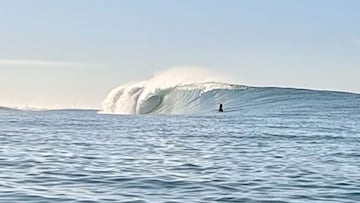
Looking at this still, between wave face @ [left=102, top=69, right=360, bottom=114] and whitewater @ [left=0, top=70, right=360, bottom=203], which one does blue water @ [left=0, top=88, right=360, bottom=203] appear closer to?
whitewater @ [left=0, top=70, right=360, bottom=203]

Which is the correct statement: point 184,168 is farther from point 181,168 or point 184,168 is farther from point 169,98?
point 169,98

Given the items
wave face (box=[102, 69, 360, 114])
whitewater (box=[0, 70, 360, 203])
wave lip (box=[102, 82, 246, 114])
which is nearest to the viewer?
whitewater (box=[0, 70, 360, 203])

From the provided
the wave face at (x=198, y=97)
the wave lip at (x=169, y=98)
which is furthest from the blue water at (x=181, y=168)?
the wave lip at (x=169, y=98)

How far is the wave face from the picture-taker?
70.4 meters

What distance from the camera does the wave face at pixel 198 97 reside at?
231 ft

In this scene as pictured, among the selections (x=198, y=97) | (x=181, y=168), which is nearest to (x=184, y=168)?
(x=181, y=168)

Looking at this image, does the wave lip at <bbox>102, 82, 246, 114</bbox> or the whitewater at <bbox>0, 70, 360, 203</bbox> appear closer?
the whitewater at <bbox>0, 70, 360, 203</bbox>

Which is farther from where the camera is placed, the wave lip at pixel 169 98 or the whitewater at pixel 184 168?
the wave lip at pixel 169 98

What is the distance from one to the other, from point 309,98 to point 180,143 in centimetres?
4852

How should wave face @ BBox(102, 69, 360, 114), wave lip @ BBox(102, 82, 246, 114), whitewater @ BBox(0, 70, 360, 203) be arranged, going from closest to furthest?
whitewater @ BBox(0, 70, 360, 203)
wave face @ BBox(102, 69, 360, 114)
wave lip @ BBox(102, 82, 246, 114)

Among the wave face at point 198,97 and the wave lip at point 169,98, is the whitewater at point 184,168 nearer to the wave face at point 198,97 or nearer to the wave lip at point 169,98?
the wave face at point 198,97

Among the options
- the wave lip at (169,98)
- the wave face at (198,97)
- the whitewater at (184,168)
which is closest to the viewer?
the whitewater at (184,168)

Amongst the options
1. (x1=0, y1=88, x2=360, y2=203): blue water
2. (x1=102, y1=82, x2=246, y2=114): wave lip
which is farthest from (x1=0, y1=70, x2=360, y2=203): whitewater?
(x1=102, y1=82, x2=246, y2=114): wave lip

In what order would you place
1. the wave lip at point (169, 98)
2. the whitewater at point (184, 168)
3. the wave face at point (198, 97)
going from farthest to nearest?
the wave lip at point (169, 98)
the wave face at point (198, 97)
the whitewater at point (184, 168)
